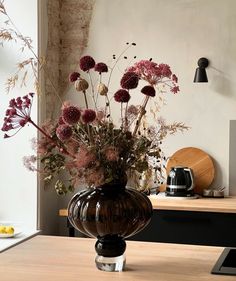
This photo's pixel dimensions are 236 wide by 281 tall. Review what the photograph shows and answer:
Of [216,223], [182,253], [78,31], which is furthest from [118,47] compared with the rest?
[182,253]

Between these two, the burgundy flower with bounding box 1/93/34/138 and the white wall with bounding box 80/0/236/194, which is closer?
the burgundy flower with bounding box 1/93/34/138

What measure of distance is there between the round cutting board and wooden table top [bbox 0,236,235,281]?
6.49ft

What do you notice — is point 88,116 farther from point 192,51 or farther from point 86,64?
point 192,51

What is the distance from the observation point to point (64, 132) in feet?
5.66

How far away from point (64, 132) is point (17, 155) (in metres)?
2.31

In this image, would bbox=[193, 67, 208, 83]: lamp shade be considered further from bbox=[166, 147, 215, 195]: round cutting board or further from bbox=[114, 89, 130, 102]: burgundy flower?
bbox=[114, 89, 130, 102]: burgundy flower

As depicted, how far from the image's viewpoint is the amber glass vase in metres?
1.83

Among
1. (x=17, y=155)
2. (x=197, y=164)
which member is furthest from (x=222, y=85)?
(x=17, y=155)

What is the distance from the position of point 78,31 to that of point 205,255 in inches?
107

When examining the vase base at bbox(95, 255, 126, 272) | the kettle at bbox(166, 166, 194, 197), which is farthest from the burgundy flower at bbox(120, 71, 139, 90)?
the kettle at bbox(166, 166, 194, 197)

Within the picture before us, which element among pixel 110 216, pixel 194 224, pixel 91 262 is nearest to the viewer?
pixel 110 216

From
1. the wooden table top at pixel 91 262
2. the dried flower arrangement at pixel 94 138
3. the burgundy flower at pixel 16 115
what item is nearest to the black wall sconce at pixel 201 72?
the wooden table top at pixel 91 262

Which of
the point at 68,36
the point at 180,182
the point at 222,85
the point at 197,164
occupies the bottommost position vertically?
the point at 180,182

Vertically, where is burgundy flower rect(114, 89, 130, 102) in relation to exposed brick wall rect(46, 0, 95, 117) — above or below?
below
